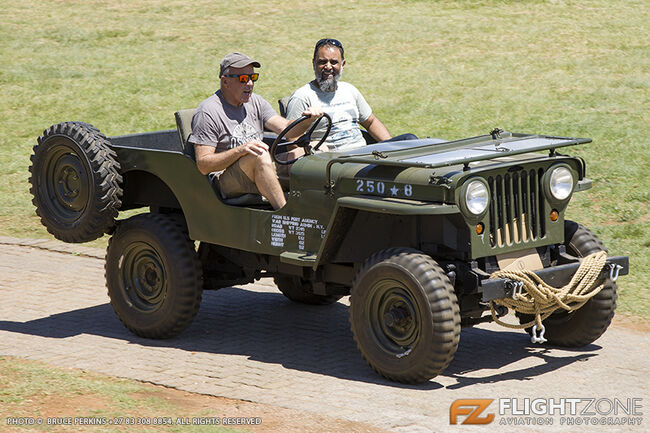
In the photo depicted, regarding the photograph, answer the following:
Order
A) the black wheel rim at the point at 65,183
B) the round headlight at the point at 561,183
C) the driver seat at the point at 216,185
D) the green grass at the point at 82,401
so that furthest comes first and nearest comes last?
the black wheel rim at the point at 65,183 → the driver seat at the point at 216,185 → the round headlight at the point at 561,183 → the green grass at the point at 82,401

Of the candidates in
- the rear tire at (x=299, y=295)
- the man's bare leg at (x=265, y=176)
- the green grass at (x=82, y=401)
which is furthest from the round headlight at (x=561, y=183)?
the green grass at (x=82, y=401)

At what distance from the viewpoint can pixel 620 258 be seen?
7703mm

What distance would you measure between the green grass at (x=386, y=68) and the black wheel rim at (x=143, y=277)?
4.41m

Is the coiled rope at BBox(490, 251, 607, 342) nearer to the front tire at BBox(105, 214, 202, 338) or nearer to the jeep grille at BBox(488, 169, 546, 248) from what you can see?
the jeep grille at BBox(488, 169, 546, 248)

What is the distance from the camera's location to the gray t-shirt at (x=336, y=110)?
8.56 m

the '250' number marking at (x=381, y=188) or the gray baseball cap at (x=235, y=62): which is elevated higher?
the gray baseball cap at (x=235, y=62)

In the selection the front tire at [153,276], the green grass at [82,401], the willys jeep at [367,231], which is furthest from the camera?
the front tire at [153,276]

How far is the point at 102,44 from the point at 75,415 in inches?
641

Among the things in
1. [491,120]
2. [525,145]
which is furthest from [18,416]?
[491,120]

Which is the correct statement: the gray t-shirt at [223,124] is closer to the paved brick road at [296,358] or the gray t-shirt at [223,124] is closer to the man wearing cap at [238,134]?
the man wearing cap at [238,134]

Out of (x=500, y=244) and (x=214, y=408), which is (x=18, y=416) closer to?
(x=214, y=408)

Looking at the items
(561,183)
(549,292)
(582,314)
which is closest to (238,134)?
(561,183)

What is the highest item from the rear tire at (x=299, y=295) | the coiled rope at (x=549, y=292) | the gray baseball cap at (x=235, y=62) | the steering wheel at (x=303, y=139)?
the gray baseball cap at (x=235, y=62)

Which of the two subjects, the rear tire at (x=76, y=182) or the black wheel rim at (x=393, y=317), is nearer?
the black wheel rim at (x=393, y=317)
